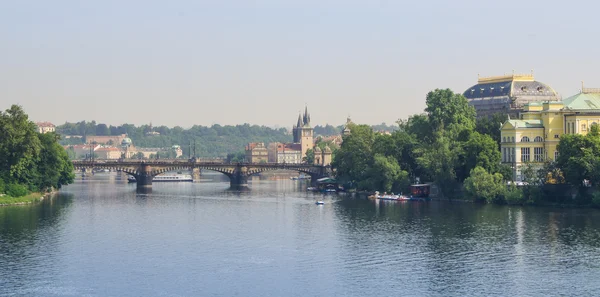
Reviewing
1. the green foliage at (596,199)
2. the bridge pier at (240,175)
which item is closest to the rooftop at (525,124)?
the green foliage at (596,199)

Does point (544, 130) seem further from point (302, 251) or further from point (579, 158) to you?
point (302, 251)

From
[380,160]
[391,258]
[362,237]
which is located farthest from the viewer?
[380,160]

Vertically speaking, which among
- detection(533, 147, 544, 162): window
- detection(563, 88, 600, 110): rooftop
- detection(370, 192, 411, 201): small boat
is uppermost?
detection(563, 88, 600, 110): rooftop

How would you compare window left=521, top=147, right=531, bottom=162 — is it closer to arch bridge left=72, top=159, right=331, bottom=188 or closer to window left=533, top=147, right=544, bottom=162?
window left=533, top=147, right=544, bottom=162

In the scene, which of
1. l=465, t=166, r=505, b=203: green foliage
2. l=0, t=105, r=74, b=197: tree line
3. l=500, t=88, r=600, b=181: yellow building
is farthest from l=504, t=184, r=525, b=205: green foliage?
l=0, t=105, r=74, b=197: tree line

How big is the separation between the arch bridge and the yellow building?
Result: 168ft

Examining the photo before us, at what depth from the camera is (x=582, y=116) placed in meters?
106

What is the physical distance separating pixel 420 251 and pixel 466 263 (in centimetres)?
540

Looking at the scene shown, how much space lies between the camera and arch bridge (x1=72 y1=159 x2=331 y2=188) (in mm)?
149375

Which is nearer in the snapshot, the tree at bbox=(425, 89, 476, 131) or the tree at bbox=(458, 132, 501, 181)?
the tree at bbox=(458, 132, 501, 181)

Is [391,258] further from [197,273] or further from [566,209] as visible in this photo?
[566,209]

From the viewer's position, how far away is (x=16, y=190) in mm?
105000

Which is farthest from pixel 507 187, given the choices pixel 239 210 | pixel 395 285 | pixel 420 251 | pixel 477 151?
pixel 395 285

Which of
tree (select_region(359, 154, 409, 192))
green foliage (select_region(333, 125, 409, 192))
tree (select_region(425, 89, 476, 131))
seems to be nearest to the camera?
tree (select_region(359, 154, 409, 192))
